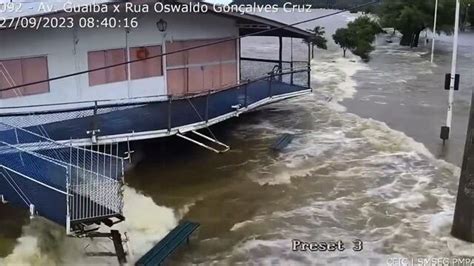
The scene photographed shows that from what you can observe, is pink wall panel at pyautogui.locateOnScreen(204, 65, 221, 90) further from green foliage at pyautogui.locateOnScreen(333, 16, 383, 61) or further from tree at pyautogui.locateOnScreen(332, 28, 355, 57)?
tree at pyautogui.locateOnScreen(332, 28, 355, 57)

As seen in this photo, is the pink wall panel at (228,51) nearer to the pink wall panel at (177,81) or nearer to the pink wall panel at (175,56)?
the pink wall panel at (175,56)

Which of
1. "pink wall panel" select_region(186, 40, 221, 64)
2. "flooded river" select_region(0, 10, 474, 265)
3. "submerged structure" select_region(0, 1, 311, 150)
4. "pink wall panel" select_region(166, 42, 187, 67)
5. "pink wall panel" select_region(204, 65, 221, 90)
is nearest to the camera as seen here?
"flooded river" select_region(0, 10, 474, 265)

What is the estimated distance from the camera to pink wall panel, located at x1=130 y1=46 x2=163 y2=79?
17.1m

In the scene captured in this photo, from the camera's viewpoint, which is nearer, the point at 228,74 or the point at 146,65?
the point at 146,65

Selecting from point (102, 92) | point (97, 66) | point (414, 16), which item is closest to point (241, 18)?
point (97, 66)

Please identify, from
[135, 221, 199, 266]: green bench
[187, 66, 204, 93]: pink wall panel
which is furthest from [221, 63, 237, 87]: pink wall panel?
[135, 221, 199, 266]: green bench

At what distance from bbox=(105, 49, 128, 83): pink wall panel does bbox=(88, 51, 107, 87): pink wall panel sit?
14 centimetres

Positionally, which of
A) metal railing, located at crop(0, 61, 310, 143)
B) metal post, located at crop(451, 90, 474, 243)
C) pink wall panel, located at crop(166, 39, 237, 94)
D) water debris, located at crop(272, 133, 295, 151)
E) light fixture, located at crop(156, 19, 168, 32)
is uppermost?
light fixture, located at crop(156, 19, 168, 32)

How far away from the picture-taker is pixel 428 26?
53.2 m

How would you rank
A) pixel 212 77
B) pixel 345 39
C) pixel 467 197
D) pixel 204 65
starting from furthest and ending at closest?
pixel 345 39
pixel 212 77
pixel 204 65
pixel 467 197

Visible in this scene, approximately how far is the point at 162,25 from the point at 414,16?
39.6 metres

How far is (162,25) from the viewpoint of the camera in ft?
57.2

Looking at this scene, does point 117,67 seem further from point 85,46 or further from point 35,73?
point 35,73

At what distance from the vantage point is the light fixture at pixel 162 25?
1734cm
